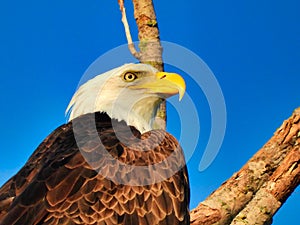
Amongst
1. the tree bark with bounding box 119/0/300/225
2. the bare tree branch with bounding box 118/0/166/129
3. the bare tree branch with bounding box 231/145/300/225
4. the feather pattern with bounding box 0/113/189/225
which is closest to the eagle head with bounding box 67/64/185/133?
the feather pattern with bounding box 0/113/189/225

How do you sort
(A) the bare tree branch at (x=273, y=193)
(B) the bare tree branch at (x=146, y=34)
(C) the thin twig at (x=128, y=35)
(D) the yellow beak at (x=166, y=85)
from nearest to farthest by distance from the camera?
(D) the yellow beak at (x=166, y=85)
(A) the bare tree branch at (x=273, y=193)
(B) the bare tree branch at (x=146, y=34)
(C) the thin twig at (x=128, y=35)

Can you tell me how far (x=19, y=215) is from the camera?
7215 millimetres

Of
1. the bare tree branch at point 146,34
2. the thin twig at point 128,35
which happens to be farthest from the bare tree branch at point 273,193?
the thin twig at point 128,35

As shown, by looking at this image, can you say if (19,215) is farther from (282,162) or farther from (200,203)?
(282,162)

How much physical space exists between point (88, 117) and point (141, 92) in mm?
866

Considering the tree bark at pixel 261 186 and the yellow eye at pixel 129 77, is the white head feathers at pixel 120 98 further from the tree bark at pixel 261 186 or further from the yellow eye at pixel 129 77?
the tree bark at pixel 261 186

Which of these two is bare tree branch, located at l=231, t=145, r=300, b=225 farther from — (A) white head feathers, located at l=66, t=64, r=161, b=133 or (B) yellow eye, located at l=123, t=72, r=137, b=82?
(B) yellow eye, located at l=123, t=72, r=137, b=82

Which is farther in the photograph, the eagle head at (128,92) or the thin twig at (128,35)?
the thin twig at (128,35)

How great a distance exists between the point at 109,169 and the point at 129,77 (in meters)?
1.95

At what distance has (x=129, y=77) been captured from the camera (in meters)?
9.14

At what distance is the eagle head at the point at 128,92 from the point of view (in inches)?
358

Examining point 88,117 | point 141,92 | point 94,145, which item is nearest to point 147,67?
point 141,92

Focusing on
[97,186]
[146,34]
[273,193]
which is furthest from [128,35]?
[97,186]

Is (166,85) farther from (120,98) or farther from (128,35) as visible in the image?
(128,35)
